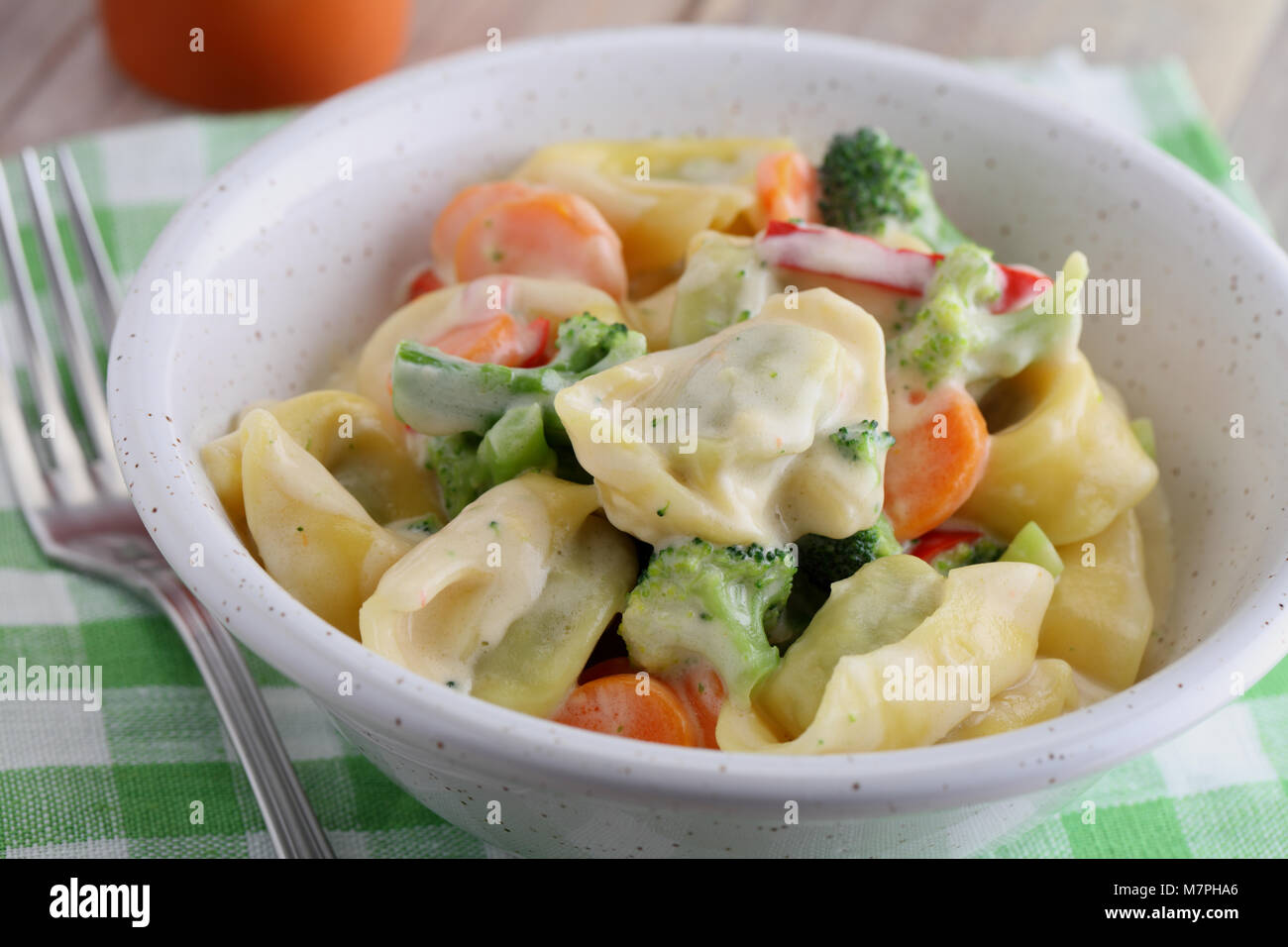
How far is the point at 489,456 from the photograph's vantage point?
1781 millimetres

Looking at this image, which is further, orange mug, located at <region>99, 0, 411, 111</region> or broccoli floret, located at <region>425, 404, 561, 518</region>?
orange mug, located at <region>99, 0, 411, 111</region>

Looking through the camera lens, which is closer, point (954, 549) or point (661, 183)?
point (954, 549)

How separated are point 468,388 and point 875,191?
0.78 metres

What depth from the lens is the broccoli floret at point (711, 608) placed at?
1.60m

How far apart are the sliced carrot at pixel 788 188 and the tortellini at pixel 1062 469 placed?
48cm

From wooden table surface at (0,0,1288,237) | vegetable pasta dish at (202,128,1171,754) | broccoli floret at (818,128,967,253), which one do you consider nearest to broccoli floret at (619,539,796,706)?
vegetable pasta dish at (202,128,1171,754)

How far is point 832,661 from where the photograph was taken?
5.35ft

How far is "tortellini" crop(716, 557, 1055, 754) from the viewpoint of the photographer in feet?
5.02

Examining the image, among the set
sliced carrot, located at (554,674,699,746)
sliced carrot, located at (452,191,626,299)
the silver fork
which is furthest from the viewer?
sliced carrot, located at (452,191,626,299)

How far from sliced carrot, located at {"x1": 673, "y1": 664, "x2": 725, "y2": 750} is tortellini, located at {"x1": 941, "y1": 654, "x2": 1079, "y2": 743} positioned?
0.28m

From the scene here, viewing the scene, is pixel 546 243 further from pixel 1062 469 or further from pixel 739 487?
pixel 1062 469

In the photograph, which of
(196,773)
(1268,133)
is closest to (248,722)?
(196,773)

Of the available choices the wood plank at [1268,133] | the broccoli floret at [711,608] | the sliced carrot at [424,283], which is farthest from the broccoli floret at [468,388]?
the wood plank at [1268,133]

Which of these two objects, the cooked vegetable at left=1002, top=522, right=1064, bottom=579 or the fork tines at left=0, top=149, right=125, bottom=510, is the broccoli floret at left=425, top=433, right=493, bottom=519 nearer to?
the cooked vegetable at left=1002, top=522, right=1064, bottom=579
